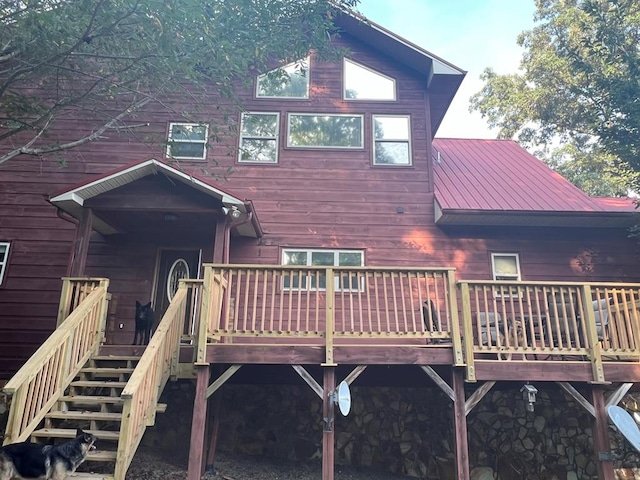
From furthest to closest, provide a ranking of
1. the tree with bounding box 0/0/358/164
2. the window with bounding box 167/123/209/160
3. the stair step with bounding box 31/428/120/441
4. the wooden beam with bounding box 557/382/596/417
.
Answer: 1. the window with bounding box 167/123/209/160
2. the wooden beam with bounding box 557/382/596/417
3. the tree with bounding box 0/0/358/164
4. the stair step with bounding box 31/428/120/441

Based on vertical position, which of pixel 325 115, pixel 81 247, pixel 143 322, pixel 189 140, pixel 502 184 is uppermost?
pixel 325 115

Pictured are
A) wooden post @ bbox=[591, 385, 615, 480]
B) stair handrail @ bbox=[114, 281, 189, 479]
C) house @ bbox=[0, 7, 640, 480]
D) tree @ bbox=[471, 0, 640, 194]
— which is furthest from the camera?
tree @ bbox=[471, 0, 640, 194]

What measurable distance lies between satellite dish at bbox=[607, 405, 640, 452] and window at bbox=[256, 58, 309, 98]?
770cm

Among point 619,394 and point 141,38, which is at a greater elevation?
point 141,38

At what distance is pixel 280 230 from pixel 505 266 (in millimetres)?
4420

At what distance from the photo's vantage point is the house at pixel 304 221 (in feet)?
23.2

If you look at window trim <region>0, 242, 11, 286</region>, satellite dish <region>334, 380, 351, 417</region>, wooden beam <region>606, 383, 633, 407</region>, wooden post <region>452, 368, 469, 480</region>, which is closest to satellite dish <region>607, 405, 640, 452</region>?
wooden beam <region>606, 383, 633, 407</region>

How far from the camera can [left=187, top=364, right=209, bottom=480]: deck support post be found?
17.6ft

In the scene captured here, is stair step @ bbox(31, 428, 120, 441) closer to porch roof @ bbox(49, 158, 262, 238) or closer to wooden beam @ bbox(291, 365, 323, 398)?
wooden beam @ bbox(291, 365, 323, 398)

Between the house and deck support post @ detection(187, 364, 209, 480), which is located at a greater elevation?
the house

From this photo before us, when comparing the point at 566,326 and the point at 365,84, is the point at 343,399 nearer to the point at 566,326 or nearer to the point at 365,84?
the point at 566,326

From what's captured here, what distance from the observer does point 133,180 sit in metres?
7.29

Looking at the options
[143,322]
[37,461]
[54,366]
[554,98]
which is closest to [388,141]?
[143,322]

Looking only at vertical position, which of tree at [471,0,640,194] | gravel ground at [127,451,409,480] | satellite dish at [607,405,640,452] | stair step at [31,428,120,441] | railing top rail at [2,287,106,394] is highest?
tree at [471,0,640,194]
